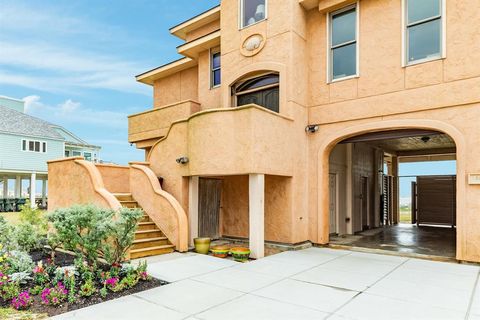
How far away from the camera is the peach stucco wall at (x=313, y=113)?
27.8 ft

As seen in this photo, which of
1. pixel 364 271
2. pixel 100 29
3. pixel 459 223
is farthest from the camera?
pixel 100 29

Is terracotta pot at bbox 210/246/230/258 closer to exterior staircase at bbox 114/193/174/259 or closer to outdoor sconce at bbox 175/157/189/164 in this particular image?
exterior staircase at bbox 114/193/174/259

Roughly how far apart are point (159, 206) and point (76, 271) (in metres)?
3.94

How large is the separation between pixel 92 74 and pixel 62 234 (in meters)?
38.5

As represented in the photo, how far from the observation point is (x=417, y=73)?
916 cm

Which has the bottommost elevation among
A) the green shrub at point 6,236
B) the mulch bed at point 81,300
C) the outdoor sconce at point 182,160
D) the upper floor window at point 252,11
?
the mulch bed at point 81,300

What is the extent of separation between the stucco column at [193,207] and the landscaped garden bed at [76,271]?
10.3 feet

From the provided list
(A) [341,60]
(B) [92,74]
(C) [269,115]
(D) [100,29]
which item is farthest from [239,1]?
(B) [92,74]

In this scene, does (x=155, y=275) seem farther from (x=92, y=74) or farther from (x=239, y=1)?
(x=92, y=74)

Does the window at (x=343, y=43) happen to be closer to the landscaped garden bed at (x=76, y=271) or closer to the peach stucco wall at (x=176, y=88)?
the peach stucco wall at (x=176, y=88)

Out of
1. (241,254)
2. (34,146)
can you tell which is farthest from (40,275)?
(34,146)

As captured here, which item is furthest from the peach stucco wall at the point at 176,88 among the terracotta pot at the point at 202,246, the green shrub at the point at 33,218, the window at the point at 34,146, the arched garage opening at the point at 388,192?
the window at the point at 34,146

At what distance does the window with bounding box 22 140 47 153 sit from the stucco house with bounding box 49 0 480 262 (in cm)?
1993

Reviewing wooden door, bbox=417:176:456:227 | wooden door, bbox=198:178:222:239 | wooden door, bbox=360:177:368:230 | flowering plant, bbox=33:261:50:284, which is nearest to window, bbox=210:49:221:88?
wooden door, bbox=198:178:222:239
